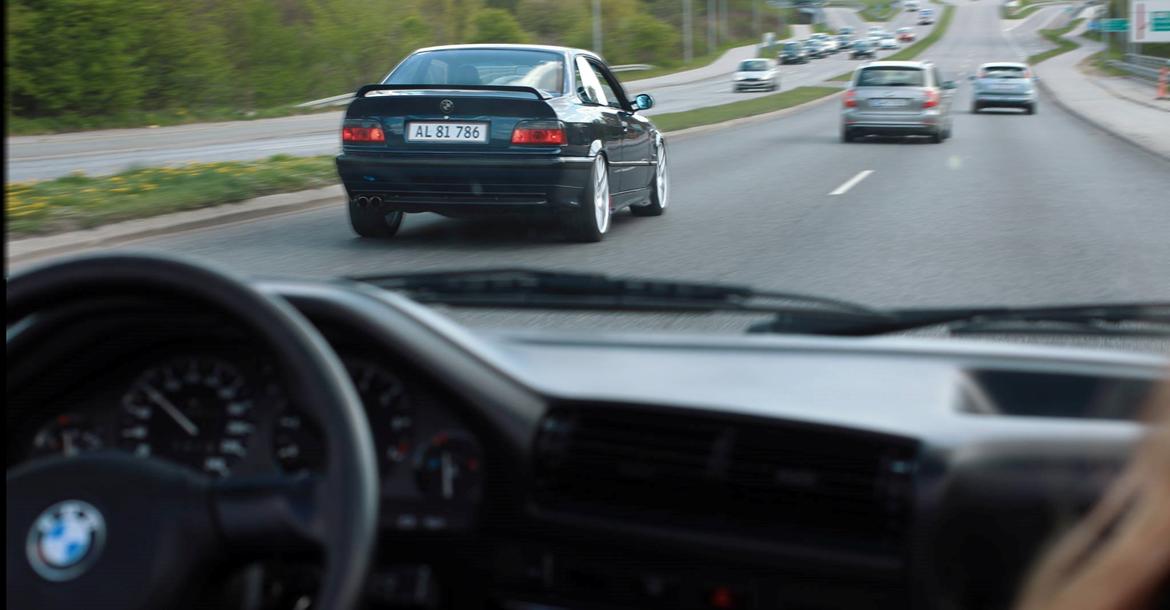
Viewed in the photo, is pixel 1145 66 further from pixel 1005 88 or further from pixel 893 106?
pixel 893 106

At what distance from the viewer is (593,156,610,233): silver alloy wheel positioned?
10.8 meters

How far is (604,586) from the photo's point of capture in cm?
266

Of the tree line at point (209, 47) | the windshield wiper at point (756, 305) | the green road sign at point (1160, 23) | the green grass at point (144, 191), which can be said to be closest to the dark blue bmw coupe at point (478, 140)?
the green grass at point (144, 191)

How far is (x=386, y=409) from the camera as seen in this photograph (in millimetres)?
2836

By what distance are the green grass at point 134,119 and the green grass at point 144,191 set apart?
21.1 m

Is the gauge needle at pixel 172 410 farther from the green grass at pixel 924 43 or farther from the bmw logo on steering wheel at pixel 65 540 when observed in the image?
the green grass at pixel 924 43

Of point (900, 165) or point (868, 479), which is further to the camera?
point (900, 165)

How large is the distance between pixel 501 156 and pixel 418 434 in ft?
24.7

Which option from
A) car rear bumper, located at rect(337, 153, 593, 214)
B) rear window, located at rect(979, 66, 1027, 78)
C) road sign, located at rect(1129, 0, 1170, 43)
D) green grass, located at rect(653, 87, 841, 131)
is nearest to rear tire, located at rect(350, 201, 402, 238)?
car rear bumper, located at rect(337, 153, 593, 214)

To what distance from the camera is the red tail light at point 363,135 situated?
34.1 ft

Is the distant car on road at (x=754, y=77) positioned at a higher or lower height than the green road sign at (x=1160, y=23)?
lower

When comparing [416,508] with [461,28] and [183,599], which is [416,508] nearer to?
[183,599]

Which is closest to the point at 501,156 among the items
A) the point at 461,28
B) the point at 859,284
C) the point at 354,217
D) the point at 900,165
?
the point at 354,217

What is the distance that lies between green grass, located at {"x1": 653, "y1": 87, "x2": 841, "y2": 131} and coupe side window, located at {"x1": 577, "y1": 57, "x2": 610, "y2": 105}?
17476 mm
